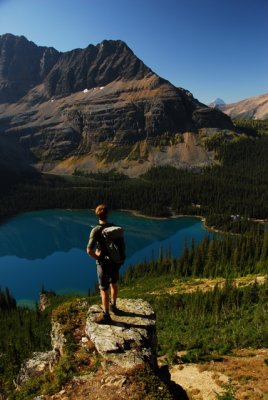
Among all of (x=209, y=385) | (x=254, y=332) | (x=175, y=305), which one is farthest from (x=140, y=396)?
(x=175, y=305)

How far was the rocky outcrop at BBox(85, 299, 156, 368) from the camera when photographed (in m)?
19.1

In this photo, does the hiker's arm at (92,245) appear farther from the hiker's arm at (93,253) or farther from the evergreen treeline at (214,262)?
the evergreen treeline at (214,262)

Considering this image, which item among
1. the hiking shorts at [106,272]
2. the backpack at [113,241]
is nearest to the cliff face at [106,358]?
the hiking shorts at [106,272]

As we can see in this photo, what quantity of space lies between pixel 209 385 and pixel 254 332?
77.2 feet

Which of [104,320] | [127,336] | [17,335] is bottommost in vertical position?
[17,335]

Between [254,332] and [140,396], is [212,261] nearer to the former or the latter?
[254,332]

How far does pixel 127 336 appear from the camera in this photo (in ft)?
66.9

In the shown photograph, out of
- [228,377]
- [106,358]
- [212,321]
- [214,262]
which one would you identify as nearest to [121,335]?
[106,358]

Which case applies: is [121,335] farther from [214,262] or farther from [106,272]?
[214,262]

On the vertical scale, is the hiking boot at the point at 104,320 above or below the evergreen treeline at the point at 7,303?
above

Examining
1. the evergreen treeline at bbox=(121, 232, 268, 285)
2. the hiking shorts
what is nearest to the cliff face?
the hiking shorts

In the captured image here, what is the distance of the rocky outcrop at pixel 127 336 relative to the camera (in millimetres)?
19078

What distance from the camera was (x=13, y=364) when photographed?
241ft

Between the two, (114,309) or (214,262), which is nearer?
(114,309)
